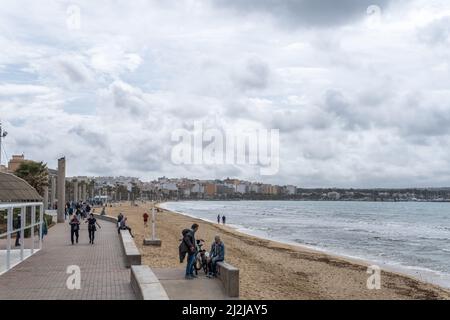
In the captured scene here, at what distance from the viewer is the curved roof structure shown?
21.3 m

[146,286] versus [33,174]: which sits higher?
[33,174]

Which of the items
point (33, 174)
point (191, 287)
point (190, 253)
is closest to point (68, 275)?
point (190, 253)

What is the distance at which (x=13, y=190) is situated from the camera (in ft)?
72.1

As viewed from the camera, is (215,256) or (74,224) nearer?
(215,256)

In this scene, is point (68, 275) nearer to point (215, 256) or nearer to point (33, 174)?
point (215, 256)

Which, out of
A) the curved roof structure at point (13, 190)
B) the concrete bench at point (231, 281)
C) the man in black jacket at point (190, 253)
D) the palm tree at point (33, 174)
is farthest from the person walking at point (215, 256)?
the palm tree at point (33, 174)

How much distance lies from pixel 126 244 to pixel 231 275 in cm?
664

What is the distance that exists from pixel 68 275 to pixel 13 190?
34.8 ft

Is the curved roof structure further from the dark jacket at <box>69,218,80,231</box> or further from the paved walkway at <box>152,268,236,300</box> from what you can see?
the paved walkway at <box>152,268,236,300</box>

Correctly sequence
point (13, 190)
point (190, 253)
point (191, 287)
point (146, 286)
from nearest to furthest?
point (146, 286) → point (191, 287) → point (190, 253) → point (13, 190)

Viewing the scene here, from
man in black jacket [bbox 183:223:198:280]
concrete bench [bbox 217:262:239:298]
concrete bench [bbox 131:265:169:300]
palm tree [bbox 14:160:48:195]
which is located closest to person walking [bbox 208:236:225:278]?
man in black jacket [bbox 183:223:198:280]
